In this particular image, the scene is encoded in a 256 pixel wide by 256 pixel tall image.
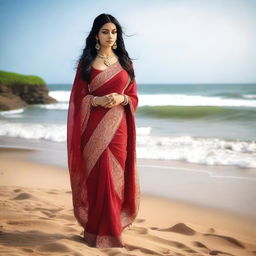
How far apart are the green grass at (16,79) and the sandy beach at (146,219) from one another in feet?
22.0

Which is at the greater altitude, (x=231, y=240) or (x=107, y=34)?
(x=107, y=34)

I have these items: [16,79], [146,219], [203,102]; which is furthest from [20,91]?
[146,219]

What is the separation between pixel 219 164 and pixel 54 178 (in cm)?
160

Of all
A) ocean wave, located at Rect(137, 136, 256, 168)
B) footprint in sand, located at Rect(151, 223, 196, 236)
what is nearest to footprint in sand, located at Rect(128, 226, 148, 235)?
footprint in sand, located at Rect(151, 223, 196, 236)

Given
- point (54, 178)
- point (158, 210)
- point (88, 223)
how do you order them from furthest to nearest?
point (54, 178) → point (158, 210) → point (88, 223)

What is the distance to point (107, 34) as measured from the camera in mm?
1909

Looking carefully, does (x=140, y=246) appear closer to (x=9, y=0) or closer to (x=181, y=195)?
(x=181, y=195)

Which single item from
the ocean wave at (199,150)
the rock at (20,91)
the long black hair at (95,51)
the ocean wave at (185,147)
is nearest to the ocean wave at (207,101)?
the rock at (20,91)

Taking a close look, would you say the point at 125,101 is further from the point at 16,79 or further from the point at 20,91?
the point at 20,91

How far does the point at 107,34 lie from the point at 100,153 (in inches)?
22.1

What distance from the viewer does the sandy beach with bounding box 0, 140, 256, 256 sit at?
6.57 ft

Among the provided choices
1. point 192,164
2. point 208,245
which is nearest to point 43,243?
point 208,245

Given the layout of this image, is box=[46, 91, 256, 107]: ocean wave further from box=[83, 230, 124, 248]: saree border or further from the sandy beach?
box=[83, 230, 124, 248]: saree border

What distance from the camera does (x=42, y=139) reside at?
229 inches
